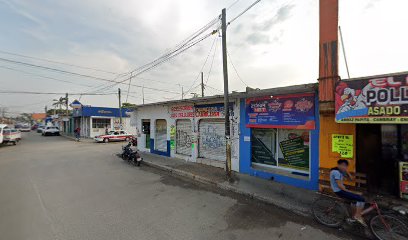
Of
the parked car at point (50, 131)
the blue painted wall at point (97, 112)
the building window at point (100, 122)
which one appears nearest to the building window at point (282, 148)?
the blue painted wall at point (97, 112)

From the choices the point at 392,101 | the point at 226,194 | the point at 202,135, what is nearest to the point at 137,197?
the point at 226,194

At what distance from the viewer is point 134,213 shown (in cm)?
509

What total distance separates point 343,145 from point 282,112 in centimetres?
212

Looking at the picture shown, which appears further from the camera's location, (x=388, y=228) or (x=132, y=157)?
(x=132, y=157)

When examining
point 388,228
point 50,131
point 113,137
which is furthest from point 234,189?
point 50,131

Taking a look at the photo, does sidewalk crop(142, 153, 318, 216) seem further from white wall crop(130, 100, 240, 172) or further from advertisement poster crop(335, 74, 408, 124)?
advertisement poster crop(335, 74, 408, 124)

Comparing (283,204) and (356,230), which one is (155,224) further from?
(356,230)

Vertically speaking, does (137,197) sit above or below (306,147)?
below

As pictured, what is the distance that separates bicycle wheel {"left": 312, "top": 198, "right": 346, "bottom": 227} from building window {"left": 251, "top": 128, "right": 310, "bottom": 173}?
7.54ft

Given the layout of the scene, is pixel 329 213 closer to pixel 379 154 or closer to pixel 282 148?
pixel 379 154

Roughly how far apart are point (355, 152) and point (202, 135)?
6602 mm

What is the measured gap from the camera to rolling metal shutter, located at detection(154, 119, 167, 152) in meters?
13.1

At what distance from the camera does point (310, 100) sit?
6410 mm

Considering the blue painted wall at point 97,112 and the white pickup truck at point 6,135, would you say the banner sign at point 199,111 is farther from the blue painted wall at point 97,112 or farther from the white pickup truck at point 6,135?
the white pickup truck at point 6,135
